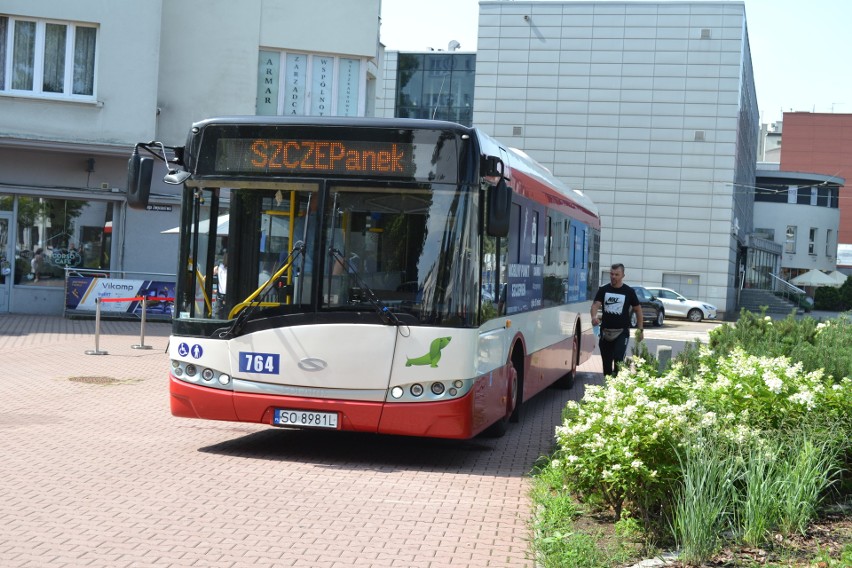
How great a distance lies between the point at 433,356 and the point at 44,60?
2052 centimetres

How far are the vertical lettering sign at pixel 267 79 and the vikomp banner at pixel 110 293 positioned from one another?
4.94 metres

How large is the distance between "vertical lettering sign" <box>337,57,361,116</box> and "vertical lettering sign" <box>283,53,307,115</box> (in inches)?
35.8

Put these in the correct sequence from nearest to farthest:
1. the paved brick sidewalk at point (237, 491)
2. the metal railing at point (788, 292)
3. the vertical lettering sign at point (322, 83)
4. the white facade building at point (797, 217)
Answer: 1. the paved brick sidewalk at point (237, 491)
2. the vertical lettering sign at point (322, 83)
3. the metal railing at point (788, 292)
4. the white facade building at point (797, 217)

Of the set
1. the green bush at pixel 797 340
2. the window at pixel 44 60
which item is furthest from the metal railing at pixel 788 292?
the green bush at pixel 797 340

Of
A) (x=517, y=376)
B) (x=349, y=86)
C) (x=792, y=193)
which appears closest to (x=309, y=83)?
(x=349, y=86)

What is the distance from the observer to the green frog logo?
383 inches

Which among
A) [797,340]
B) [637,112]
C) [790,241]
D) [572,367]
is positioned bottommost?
[572,367]

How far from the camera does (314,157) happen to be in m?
10.1

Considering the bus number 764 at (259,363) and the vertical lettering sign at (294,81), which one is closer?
the bus number 764 at (259,363)

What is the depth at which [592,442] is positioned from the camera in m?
7.55

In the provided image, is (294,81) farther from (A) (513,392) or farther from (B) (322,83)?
(A) (513,392)

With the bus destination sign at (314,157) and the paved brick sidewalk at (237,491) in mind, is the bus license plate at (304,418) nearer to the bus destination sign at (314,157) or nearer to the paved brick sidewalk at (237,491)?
the paved brick sidewalk at (237,491)

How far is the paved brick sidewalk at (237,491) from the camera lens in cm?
680

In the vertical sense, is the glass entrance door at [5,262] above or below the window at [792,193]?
below
